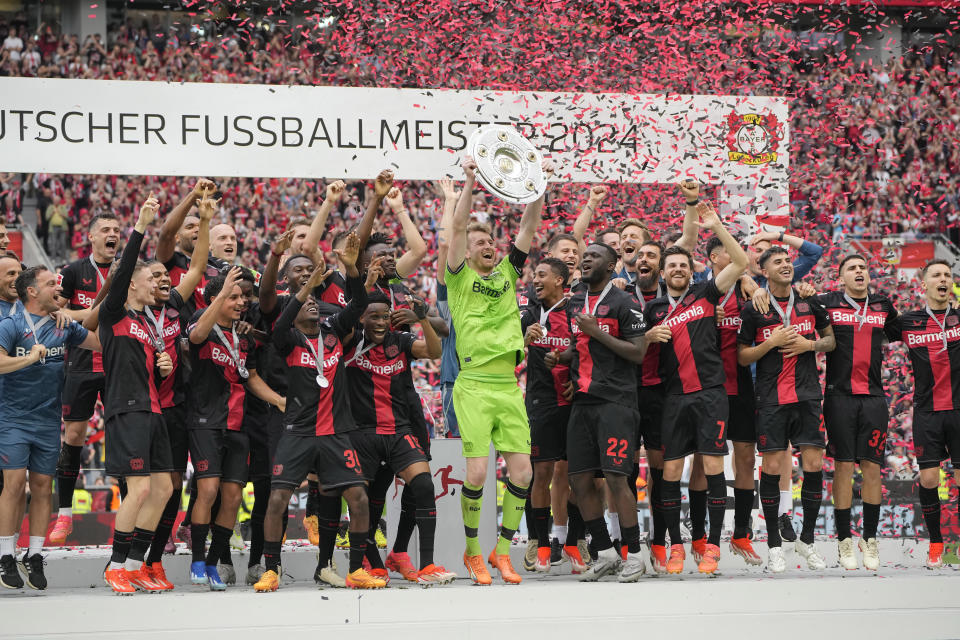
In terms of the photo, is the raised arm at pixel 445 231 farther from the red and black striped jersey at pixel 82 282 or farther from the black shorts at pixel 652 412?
the red and black striped jersey at pixel 82 282

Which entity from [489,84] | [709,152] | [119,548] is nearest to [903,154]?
[489,84]

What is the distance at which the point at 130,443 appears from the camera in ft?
21.6

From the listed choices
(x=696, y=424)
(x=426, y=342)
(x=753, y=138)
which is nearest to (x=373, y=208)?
(x=426, y=342)

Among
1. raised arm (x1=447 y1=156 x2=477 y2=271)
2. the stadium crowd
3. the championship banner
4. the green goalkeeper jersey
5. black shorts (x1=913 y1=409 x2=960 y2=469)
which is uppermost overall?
the stadium crowd

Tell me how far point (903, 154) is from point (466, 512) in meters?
16.6

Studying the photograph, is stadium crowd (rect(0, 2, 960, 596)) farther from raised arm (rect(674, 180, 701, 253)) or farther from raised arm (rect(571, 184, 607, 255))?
raised arm (rect(674, 180, 701, 253))

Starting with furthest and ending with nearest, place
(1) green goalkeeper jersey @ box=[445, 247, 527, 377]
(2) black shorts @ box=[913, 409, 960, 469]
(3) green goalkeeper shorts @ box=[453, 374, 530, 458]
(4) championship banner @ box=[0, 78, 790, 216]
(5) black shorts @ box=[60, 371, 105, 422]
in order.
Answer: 1. (4) championship banner @ box=[0, 78, 790, 216]
2. (2) black shorts @ box=[913, 409, 960, 469]
3. (5) black shorts @ box=[60, 371, 105, 422]
4. (1) green goalkeeper jersey @ box=[445, 247, 527, 377]
5. (3) green goalkeeper shorts @ box=[453, 374, 530, 458]

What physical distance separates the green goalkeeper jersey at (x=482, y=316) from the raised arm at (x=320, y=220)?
92 cm

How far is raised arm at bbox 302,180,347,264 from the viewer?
284 inches

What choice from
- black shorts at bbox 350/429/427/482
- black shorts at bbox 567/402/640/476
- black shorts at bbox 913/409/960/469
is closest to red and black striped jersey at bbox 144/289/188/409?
black shorts at bbox 350/429/427/482

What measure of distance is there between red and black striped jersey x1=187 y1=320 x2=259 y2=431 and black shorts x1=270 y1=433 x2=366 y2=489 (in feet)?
1.61

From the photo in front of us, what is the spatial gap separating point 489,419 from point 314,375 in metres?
1.16

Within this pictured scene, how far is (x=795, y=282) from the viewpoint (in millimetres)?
8305

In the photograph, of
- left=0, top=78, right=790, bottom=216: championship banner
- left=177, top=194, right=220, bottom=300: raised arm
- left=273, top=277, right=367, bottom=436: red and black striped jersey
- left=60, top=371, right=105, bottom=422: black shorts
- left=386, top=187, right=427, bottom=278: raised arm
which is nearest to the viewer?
left=273, top=277, right=367, bottom=436: red and black striped jersey
